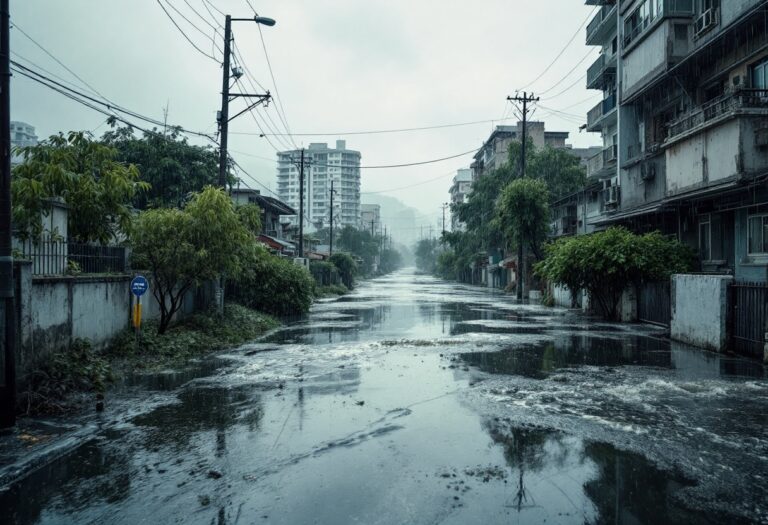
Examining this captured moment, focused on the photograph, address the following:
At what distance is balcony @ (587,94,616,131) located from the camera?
1408 inches

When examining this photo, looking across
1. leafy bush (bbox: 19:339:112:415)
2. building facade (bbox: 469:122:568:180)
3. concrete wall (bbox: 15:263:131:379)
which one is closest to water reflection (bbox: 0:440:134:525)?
leafy bush (bbox: 19:339:112:415)

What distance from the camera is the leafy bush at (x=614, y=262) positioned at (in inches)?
766

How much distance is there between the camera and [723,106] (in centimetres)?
1695

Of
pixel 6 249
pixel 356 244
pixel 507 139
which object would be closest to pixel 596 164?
pixel 6 249

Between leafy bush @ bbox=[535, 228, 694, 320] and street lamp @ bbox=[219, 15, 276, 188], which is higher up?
street lamp @ bbox=[219, 15, 276, 188]

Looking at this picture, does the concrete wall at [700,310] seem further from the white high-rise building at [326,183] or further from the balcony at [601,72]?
the white high-rise building at [326,183]

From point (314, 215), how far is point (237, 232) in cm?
16781

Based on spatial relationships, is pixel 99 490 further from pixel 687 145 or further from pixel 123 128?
pixel 123 128

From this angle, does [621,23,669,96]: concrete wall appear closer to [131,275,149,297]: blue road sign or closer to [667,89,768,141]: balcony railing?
[667,89,768,141]: balcony railing

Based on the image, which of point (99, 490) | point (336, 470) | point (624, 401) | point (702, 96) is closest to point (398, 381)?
point (624, 401)

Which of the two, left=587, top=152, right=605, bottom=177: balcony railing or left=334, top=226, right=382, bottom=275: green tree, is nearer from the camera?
left=587, top=152, right=605, bottom=177: balcony railing

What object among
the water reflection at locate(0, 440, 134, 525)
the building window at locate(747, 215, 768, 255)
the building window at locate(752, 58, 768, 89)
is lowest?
the water reflection at locate(0, 440, 134, 525)

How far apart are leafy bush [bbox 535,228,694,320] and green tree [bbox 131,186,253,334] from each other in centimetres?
1280

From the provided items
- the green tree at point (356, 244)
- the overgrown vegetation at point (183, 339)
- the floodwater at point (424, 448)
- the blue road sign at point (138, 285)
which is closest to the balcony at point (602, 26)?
the floodwater at point (424, 448)
